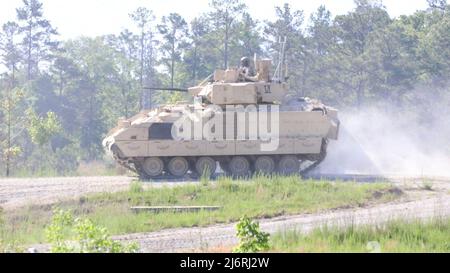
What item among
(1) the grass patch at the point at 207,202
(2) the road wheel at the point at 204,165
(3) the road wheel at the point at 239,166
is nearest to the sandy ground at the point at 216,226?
(1) the grass patch at the point at 207,202

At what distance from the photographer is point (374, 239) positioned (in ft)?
42.6

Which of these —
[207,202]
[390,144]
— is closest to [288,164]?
[207,202]

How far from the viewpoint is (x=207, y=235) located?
14.9m

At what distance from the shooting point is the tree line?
1802 inches

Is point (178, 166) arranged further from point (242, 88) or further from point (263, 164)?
point (242, 88)

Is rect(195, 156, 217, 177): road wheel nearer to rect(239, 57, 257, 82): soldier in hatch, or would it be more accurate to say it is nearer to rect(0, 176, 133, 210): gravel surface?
rect(0, 176, 133, 210): gravel surface

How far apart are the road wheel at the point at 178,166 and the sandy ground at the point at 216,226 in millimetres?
1250

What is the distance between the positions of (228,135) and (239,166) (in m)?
1.08

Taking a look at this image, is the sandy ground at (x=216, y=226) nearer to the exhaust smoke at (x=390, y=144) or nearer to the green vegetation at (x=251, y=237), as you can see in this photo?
the green vegetation at (x=251, y=237)

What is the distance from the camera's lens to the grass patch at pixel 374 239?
1181cm

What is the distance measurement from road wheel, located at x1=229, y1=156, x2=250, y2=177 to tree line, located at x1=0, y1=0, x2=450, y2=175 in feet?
59.2

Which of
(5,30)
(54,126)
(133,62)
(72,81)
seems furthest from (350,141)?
(133,62)

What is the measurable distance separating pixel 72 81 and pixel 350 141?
2786cm

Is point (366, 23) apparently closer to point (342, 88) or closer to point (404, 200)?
point (342, 88)
